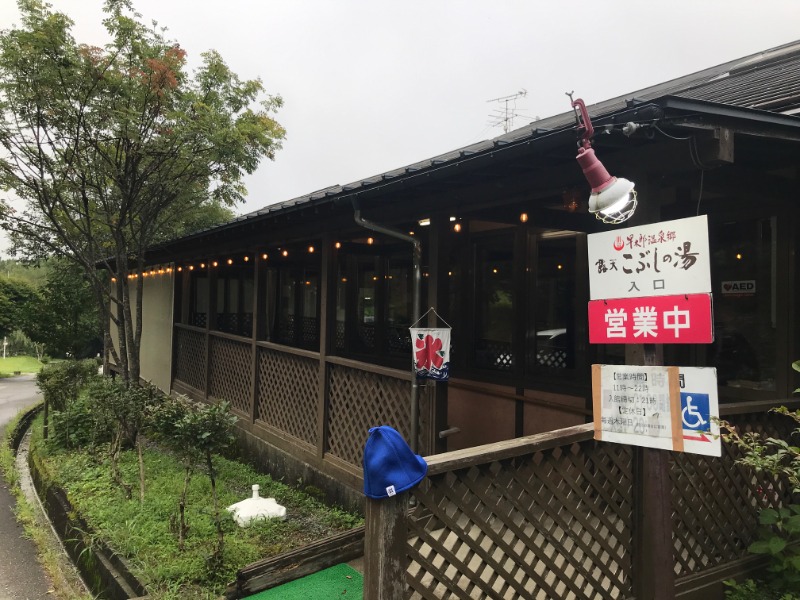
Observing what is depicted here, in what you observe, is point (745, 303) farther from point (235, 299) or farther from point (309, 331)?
point (235, 299)

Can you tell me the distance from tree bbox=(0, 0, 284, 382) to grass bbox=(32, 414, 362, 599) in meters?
2.45

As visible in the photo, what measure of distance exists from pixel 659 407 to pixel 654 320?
427mm

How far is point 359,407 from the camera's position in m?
5.87

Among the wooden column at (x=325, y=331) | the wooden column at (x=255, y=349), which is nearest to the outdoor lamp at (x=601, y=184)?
the wooden column at (x=325, y=331)

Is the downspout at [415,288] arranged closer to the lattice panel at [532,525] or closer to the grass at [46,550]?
the lattice panel at [532,525]

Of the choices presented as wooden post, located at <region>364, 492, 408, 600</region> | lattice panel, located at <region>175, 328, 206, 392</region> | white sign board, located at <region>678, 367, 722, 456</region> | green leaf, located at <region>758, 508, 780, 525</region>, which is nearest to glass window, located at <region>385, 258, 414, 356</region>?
lattice panel, located at <region>175, 328, 206, 392</region>

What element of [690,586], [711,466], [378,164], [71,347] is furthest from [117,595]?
[378,164]

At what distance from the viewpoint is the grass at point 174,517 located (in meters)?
4.58

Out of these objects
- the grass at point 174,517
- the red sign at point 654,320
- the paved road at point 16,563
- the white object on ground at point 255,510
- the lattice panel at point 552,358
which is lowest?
the paved road at point 16,563

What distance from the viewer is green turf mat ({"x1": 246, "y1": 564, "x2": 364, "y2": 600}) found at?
406 centimetres

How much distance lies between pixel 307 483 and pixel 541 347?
334cm

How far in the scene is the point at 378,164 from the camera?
219ft

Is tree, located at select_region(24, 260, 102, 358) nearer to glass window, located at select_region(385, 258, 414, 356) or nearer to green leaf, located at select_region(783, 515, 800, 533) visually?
glass window, located at select_region(385, 258, 414, 356)

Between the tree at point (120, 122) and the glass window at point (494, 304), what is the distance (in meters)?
4.91
